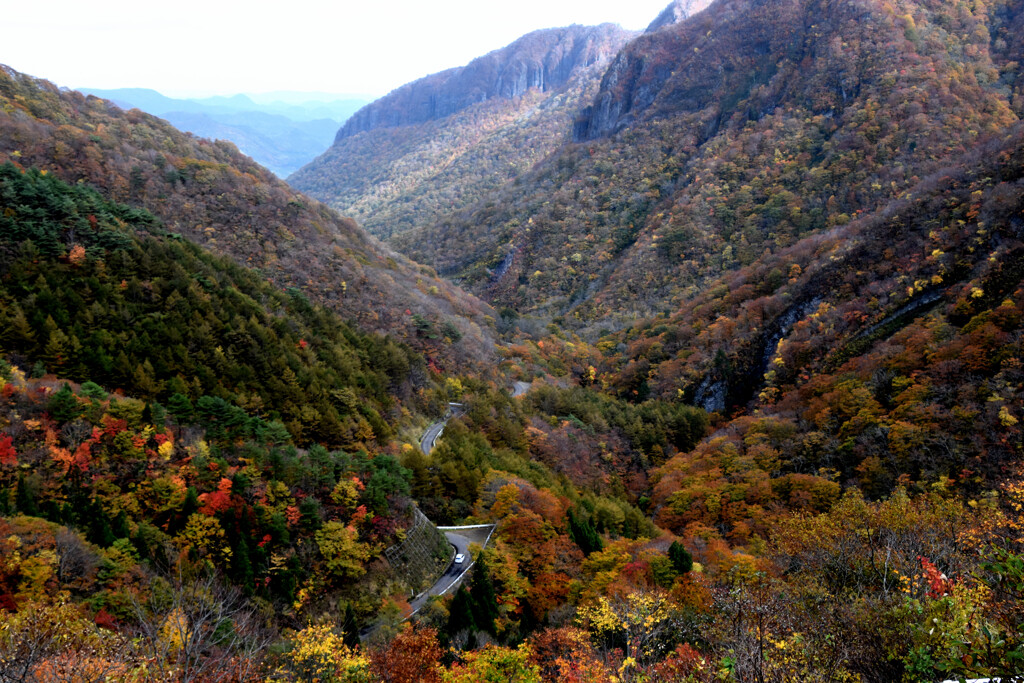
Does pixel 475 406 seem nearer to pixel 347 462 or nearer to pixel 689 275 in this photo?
pixel 347 462

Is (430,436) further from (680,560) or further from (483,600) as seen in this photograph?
(680,560)

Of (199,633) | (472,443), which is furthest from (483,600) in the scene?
(472,443)

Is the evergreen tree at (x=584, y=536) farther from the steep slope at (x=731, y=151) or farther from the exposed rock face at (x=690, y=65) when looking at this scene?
the exposed rock face at (x=690, y=65)

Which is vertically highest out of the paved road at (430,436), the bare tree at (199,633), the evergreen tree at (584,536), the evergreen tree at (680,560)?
the bare tree at (199,633)

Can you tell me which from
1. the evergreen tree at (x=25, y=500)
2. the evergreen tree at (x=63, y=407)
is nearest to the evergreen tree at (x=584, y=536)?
the evergreen tree at (x=25, y=500)

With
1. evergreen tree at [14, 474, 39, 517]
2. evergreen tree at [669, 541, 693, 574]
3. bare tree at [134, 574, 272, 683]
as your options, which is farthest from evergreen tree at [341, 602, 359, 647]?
evergreen tree at [669, 541, 693, 574]
